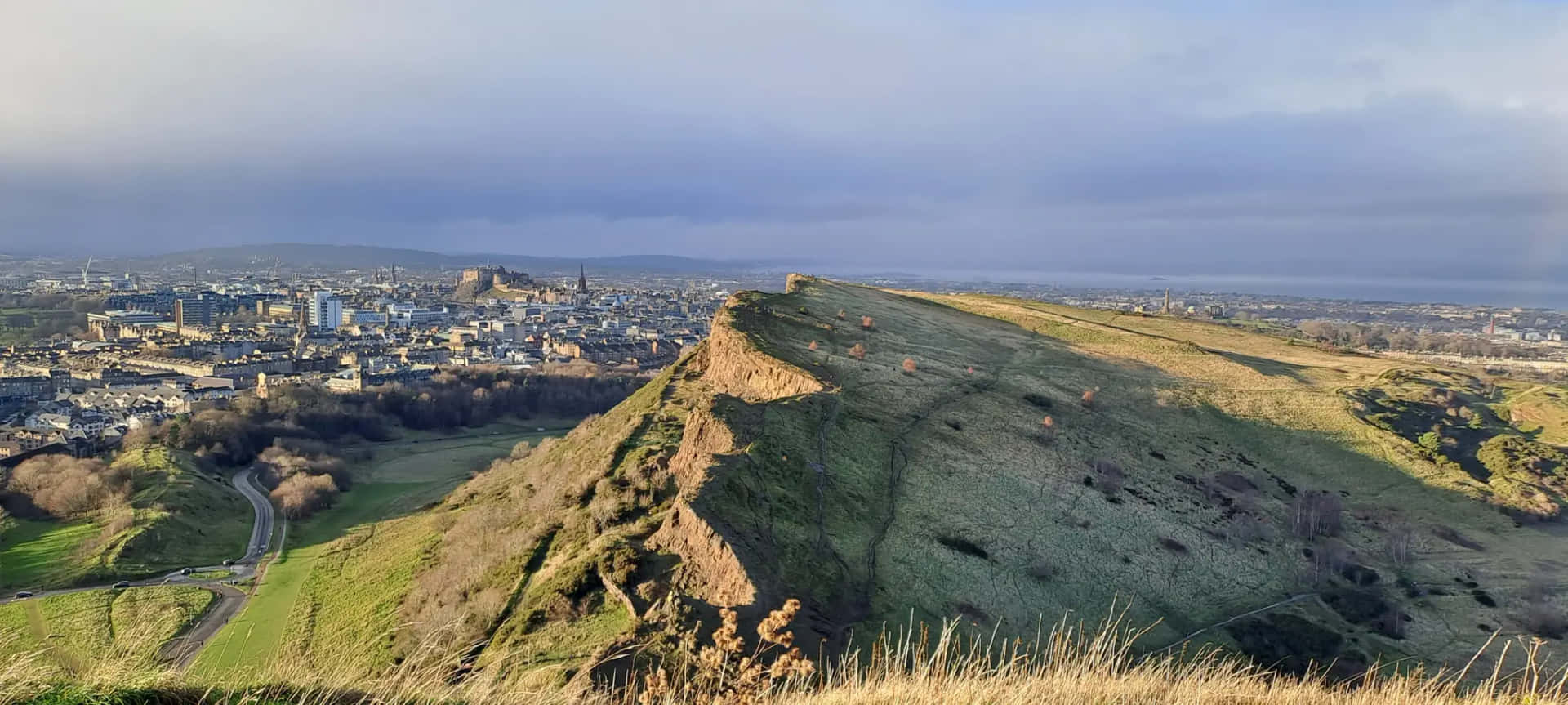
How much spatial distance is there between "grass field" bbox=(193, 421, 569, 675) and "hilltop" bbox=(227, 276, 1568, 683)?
81 cm

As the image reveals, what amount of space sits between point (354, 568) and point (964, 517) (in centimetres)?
2630

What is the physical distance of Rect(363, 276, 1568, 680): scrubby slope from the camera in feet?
62.2

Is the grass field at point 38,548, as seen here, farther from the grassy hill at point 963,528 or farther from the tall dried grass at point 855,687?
the tall dried grass at point 855,687

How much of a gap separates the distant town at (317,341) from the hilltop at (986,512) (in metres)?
39.9

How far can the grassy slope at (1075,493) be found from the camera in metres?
21.6

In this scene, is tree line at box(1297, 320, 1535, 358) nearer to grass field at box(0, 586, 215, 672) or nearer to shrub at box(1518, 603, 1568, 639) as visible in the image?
shrub at box(1518, 603, 1568, 639)

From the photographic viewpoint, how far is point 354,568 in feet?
119

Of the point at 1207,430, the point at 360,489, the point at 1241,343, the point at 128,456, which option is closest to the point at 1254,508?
the point at 1207,430

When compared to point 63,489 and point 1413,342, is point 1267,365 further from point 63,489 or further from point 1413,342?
point 1413,342

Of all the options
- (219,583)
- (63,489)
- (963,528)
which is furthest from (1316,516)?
(63,489)

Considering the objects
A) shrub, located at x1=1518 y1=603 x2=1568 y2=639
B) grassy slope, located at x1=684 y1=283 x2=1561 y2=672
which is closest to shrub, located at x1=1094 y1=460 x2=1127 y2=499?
grassy slope, located at x1=684 y1=283 x2=1561 y2=672

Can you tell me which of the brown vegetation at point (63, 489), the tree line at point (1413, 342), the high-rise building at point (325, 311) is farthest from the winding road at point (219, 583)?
the high-rise building at point (325, 311)

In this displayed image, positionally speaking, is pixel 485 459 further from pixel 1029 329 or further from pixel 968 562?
pixel 968 562

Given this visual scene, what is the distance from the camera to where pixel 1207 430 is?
130ft
